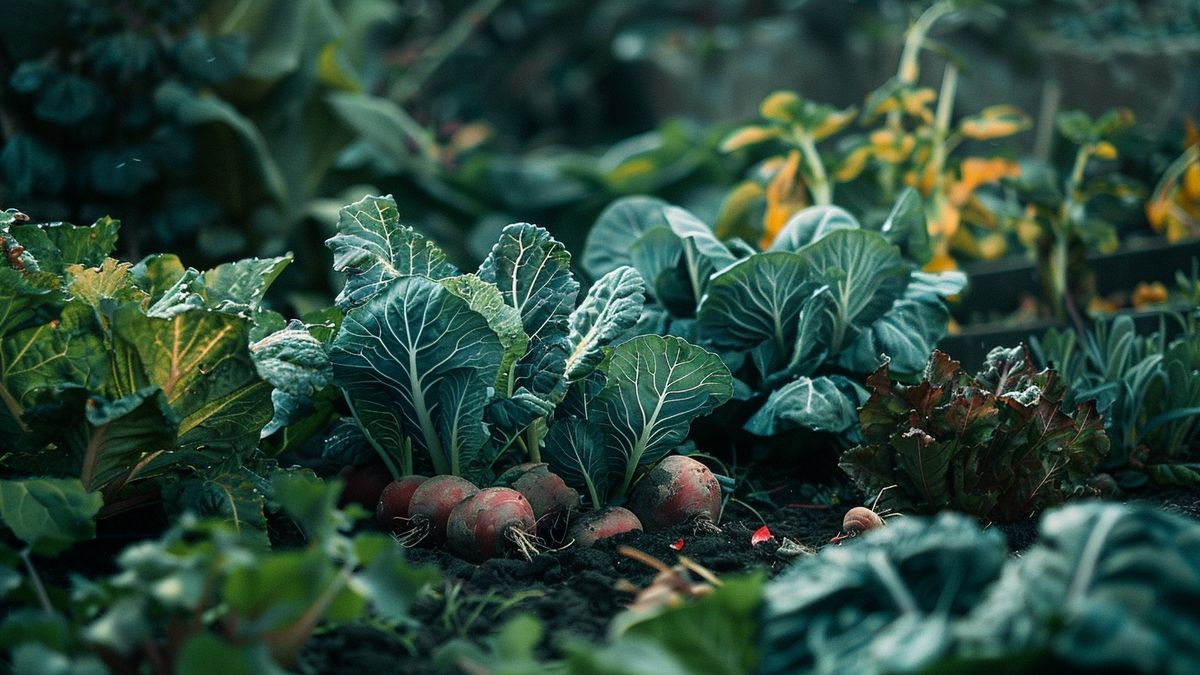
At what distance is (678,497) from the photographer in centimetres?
200

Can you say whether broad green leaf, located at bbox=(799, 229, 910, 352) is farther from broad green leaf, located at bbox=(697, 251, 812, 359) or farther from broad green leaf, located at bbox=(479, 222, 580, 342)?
broad green leaf, located at bbox=(479, 222, 580, 342)

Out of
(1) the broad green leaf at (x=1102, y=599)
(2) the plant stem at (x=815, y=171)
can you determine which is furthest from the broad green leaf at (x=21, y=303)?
(2) the plant stem at (x=815, y=171)

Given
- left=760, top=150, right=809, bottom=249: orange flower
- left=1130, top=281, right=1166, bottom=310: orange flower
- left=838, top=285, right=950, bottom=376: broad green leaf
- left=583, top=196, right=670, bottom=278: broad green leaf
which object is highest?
left=583, top=196, right=670, bottom=278: broad green leaf

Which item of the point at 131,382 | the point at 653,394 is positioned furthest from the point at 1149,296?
the point at 131,382

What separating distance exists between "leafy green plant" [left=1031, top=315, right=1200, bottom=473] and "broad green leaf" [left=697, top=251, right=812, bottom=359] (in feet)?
2.09

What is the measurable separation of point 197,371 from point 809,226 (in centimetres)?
147

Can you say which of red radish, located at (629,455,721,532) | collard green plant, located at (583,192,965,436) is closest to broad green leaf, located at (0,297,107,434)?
red radish, located at (629,455,721,532)

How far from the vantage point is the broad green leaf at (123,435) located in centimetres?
163

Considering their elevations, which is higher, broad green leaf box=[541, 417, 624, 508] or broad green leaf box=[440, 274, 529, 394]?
broad green leaf box=[440, 274, 529, 394]

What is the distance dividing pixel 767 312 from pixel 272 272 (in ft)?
3.53

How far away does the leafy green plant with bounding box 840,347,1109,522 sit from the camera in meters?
1.99

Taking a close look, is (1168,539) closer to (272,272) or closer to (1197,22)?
(272,272)

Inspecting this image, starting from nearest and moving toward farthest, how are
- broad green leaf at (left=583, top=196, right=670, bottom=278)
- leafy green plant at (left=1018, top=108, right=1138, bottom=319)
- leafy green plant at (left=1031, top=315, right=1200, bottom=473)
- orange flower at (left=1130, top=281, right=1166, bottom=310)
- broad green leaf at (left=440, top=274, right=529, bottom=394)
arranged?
broad green leaf at (left=440, top=274, right=529, bottom=394) → leafy green plant at (left=1031, top=315, right=1200, bottom=473) → broad green leaf at (left=583, top=196, right=670, bottom=278) → leafy green plant at (left=1018, top=108, right=1138, bottom=319) → orange flower at (left=1130, top=281, right=1166, bottom=310)

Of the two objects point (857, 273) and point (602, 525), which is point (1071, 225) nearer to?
point (857, 273)
